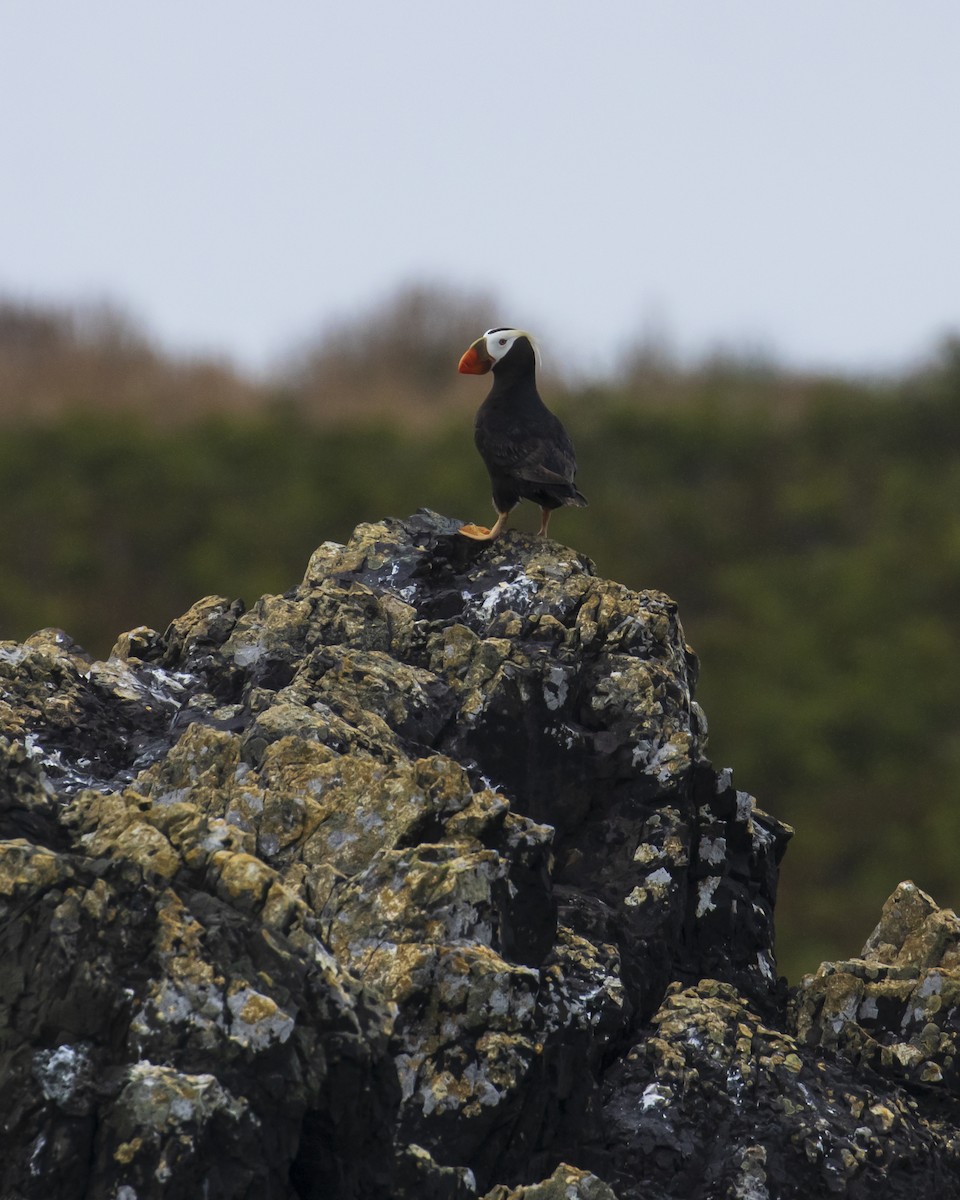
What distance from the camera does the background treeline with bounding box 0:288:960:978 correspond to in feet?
77.3

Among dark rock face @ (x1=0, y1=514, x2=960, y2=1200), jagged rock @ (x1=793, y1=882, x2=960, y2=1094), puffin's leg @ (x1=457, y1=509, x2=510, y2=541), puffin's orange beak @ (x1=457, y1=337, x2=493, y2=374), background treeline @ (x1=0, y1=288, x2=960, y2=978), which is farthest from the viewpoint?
background treeline @ (x1=0, y1=288, x2=960, y2=978)

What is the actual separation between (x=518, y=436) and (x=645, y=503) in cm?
1954

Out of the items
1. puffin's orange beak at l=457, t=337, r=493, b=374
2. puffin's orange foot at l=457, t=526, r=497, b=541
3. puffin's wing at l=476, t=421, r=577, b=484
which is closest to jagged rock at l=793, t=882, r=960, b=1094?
puffin's orange foot at l=457, t=526, r=497, b=541

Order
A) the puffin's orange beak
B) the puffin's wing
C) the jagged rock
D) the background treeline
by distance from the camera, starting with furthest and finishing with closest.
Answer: the background treeline < the puffin's orange beak < the puffin's wing < the jagged rock

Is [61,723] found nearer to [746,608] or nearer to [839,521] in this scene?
[746,608]

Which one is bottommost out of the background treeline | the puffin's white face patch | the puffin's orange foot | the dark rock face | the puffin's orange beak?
the dark rock face

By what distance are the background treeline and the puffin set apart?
12709 mm

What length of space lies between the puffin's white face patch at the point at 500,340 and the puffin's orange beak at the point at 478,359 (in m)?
0.03

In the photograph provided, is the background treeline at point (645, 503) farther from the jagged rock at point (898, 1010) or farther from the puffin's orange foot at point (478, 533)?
the jagged rock at point (898, 1010)

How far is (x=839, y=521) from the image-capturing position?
27531 mm

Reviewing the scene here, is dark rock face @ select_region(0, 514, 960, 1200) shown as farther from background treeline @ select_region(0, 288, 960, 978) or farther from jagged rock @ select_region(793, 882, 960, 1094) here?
background treeline @ select_region(0, 288, 960, 978)

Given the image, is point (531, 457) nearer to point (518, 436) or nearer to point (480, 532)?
point (518, 436)

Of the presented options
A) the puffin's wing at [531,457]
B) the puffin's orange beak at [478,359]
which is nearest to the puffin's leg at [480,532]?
the puffin's wing at [531,457]

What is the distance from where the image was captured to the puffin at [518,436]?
27.4 ft
